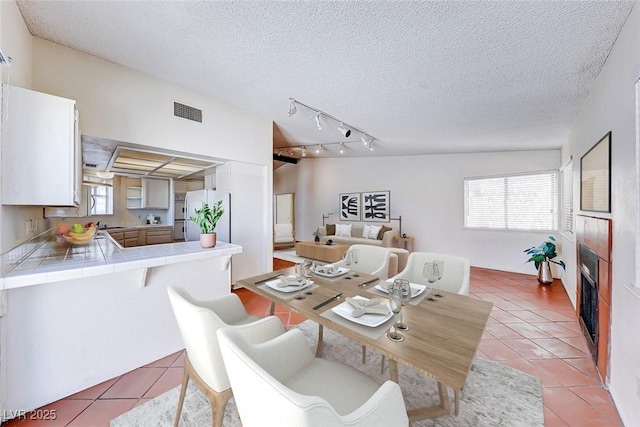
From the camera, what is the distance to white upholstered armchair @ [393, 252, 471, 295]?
6.98 feet

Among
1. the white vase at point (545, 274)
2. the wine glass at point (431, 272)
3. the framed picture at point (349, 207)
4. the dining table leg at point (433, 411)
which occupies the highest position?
the framed picture at point (349, 207)

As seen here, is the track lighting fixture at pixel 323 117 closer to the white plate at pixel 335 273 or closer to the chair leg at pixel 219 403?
the white plate at pixel 335 273

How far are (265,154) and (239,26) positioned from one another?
2.25m

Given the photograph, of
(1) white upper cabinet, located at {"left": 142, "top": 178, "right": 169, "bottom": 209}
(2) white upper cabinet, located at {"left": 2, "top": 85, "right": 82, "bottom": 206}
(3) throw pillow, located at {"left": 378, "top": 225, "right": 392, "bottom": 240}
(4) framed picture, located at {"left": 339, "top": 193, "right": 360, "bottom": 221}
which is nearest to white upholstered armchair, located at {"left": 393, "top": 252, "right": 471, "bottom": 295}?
(2) white upper cabinet, located at {"left": 2, "top": 85, "right": 82, "bottom": 206}

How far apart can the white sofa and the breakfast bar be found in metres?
4.37

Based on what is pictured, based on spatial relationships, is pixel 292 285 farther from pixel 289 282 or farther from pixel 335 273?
pixel 335 273

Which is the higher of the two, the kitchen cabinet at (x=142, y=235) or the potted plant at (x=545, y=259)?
the kitchen cabinet at (x=142, y=235)

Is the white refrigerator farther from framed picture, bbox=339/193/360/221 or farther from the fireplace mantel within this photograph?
framed picture, bbox=339/193/360/221

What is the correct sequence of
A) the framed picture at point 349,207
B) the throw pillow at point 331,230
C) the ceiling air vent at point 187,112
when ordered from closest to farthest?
1. the ceiling air vent at point 187,112
2. the throw pillow at point 331,230
3. the framed picture at point 349,207

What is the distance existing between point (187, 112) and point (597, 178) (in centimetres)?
421

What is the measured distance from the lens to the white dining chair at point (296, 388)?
0.67 m

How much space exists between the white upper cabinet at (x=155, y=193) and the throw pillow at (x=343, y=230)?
4328 millimetres

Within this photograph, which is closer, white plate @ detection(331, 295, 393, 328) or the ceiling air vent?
white plate @ detection(331, 295, 393, 328)

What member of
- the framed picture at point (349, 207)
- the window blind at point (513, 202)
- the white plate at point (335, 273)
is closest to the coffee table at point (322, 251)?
the framed picture at point (349, 207)
